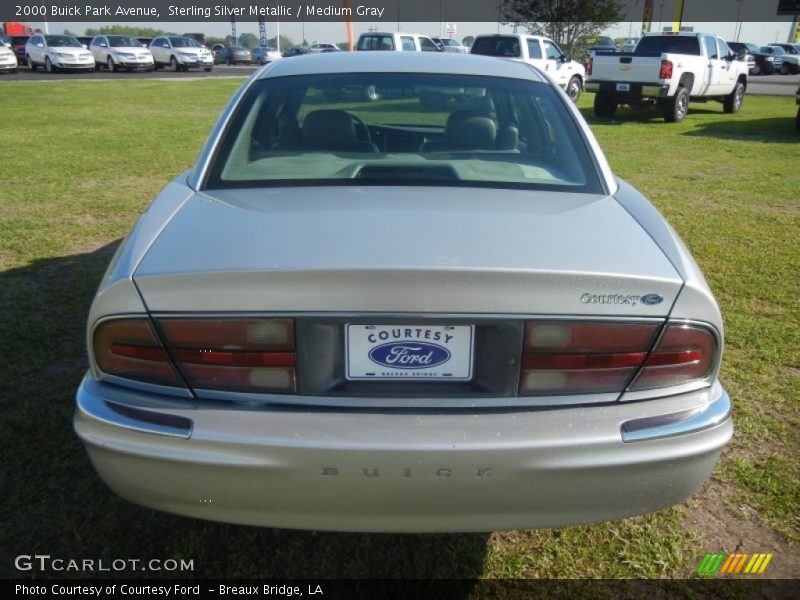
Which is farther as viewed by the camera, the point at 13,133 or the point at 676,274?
the point at 13,133

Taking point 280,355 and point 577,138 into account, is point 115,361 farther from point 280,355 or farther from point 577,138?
point 577,138

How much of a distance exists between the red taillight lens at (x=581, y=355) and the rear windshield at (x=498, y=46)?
17.5m

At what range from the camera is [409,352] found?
171 cm

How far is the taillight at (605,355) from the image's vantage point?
1.71 metres

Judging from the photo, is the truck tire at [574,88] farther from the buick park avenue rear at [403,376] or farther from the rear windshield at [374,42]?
the buick park avenue rear at [403,376]

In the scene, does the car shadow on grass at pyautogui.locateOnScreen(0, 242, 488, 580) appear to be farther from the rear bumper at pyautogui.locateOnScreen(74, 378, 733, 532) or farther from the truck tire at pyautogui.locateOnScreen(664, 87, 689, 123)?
the truck tire at pyautogui.locateOnScreen(664, 87, 689, 123)

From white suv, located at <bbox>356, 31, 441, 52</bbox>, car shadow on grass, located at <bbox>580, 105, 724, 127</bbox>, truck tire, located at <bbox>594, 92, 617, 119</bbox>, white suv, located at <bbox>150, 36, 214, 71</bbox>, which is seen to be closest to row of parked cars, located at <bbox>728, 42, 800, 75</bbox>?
car shadow on grass, located at <bbox>580, 105, 724, 127</bbox>

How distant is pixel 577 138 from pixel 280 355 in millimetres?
1581

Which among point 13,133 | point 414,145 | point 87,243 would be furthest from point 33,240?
point 13,133

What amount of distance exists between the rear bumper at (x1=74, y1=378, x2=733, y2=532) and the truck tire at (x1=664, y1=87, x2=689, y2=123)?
47.6 feet

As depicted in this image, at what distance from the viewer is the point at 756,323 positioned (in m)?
4.16

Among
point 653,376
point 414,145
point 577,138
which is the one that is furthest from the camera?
point 414,145

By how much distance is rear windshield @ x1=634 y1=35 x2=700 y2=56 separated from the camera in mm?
15258

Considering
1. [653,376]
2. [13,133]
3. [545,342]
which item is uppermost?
[545,342]
